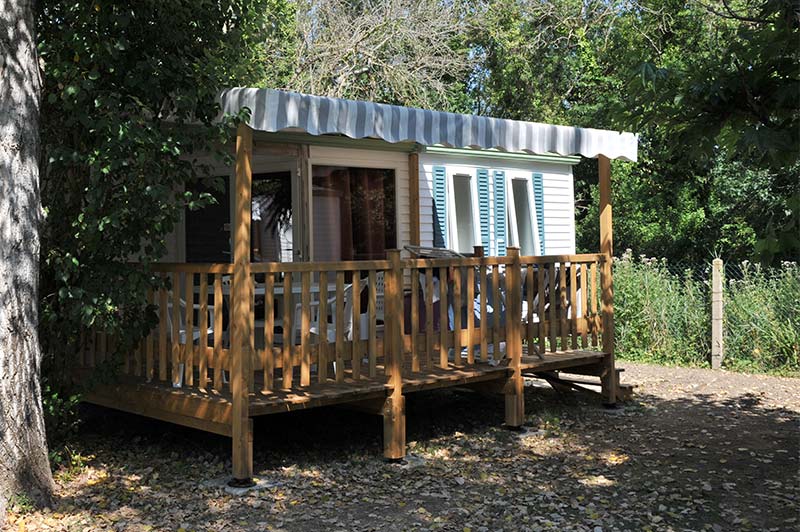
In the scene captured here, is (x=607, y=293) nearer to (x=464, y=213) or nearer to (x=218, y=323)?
(x=464, y=213)

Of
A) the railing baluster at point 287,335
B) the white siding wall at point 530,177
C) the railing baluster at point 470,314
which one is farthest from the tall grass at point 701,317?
the railing baluster at point 287,335

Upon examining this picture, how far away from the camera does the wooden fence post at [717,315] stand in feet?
34.1

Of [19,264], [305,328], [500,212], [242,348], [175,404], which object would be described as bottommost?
[175,404]

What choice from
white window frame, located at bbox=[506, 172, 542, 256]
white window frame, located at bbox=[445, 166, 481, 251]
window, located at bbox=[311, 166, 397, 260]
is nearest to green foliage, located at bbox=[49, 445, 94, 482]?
window, located at bbox=[311, 166, 397, 260]

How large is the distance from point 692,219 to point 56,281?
15.1m

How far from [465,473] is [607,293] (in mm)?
2938

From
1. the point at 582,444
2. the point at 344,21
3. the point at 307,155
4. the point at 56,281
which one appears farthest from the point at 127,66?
the point at 344,21

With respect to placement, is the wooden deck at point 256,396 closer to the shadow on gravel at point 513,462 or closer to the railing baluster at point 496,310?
the railing baluster at point 496,310

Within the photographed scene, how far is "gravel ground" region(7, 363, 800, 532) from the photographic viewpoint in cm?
486

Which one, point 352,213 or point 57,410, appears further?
point 352,213

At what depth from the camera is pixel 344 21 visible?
17.2 metres

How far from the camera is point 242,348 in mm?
5488

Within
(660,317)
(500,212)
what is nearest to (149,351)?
(500,212)

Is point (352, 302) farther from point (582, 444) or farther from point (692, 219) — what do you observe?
point (692, 219)
